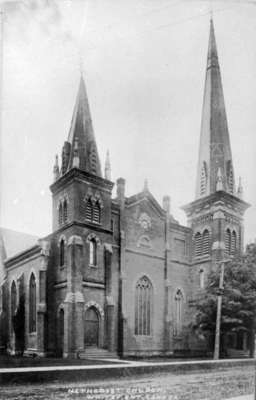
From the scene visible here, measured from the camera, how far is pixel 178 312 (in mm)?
29688

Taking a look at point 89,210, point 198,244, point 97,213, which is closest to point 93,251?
point 97,213

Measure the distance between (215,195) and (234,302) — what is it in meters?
9.36

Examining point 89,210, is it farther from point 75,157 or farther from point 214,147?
point 214,147

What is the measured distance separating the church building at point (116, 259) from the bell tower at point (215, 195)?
0.08 meters

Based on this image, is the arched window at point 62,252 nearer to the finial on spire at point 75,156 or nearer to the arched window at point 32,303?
the arched window at point 32,303

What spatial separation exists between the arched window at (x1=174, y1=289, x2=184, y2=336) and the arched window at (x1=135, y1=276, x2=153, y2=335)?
7.98ft

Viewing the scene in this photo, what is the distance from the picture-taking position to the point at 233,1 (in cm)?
1146

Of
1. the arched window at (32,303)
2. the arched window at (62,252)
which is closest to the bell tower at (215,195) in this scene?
the arched window at (62,252)

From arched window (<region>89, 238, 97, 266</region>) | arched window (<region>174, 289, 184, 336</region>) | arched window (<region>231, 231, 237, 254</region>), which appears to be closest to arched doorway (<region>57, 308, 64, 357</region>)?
arched window (<region>89, 238, 97, 266</region>)

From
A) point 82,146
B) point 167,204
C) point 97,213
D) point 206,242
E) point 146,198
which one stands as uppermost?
point 82,146

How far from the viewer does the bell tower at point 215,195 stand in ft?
100

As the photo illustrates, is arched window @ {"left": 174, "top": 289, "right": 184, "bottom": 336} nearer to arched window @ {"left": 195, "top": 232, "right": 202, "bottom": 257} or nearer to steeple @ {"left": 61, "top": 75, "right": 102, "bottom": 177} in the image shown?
arched window @ {"left": 195, "top": 232, "right": 202, "bottom": 257}

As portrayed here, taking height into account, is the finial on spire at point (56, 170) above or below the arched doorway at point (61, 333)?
above

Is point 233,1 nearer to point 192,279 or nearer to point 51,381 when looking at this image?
point 51,381
